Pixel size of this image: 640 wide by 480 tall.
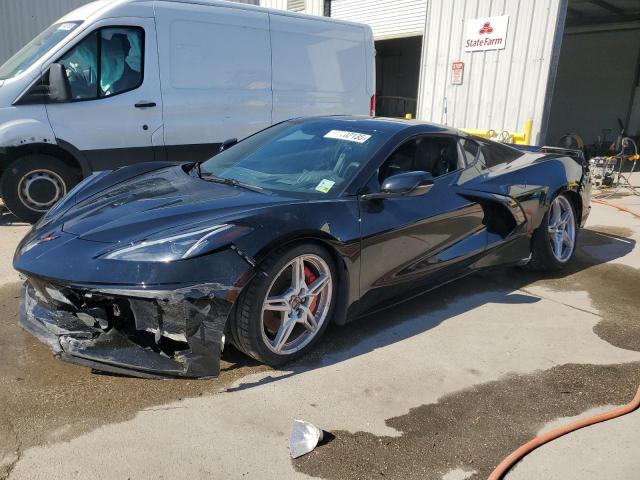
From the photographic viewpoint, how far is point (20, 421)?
235cm

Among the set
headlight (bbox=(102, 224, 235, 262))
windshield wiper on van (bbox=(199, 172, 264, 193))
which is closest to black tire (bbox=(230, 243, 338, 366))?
headlight (bbox=(102, 224, 235, 262))

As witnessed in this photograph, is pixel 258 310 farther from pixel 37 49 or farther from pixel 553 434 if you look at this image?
pixel 37 49

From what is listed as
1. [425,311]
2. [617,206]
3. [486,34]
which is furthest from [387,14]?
[425,311]

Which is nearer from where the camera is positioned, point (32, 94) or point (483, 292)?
point (483, 292)

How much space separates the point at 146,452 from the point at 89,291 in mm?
750

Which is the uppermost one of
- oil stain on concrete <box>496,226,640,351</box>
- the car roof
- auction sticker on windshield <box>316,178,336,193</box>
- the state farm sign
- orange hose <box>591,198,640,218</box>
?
the state farm sign

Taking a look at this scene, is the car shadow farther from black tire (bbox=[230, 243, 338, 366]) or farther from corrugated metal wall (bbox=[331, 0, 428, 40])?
corrugated metal wall (bbox=[331, 0, 428, 40])

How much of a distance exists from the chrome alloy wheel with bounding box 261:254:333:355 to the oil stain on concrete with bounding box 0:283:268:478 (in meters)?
0.21

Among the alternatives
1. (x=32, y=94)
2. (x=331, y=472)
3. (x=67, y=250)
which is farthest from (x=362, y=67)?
(x=331, y=472)

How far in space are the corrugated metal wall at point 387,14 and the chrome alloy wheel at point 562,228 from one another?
296 inches

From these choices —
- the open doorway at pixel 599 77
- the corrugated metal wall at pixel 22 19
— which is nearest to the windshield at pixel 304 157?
the corrugated metal wall at pixel 22 19

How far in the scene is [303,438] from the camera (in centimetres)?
231

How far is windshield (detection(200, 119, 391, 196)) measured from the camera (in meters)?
3.25

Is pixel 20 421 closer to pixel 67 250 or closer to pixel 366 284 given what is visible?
pixel 67 250
